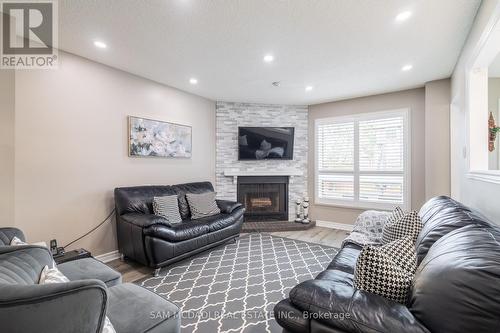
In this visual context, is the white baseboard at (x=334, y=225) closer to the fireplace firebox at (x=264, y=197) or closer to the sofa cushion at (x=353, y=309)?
the fireplace firebox at (x=264, y=197)

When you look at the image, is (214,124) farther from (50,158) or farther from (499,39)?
(499,39)

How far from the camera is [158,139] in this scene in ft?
12.5

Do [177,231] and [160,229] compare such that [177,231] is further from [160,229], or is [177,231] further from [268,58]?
[268,58]

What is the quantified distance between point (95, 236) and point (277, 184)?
134 inches

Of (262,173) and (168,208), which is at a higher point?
(262,173)

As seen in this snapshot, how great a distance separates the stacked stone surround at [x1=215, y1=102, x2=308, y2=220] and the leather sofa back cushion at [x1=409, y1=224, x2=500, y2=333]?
13.3 ft

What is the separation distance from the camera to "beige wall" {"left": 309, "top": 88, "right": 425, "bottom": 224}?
404 centimetres

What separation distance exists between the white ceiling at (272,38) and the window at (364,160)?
902 millimetres

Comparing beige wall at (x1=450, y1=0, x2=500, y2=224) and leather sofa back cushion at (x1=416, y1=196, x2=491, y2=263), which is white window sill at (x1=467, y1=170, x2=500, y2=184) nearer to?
beige wall at (x1=450, y1=0, x2=500, y2=224)

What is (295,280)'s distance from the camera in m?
2.61

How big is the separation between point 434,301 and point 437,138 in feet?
12.2

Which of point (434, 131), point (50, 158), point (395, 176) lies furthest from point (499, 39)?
point (50, 158)

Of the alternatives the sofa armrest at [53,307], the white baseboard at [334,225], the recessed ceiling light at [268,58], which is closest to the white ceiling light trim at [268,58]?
the recessed ceiling light at [268,58]

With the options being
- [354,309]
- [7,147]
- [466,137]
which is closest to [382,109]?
[466,137]
